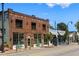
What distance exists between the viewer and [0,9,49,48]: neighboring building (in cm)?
4020

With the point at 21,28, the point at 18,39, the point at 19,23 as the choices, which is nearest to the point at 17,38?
the point at 18,39

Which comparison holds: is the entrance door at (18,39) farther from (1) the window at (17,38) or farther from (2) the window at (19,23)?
(2) the window at (19,23)

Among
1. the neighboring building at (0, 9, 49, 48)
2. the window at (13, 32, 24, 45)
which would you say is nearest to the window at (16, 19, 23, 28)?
the neighboring building at (0, 9, 49, 48)

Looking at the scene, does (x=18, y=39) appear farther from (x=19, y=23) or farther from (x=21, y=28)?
(x=19, y=23)

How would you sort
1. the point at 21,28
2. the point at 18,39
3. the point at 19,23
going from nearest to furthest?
the point at 18,39 → the point at 21,28 → the point at 19,23

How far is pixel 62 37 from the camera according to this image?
41969 millimetres

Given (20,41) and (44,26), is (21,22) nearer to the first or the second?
(20,41)

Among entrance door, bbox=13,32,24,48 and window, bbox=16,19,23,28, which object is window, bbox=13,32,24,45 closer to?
entrance door, bbox=13,32,24,48

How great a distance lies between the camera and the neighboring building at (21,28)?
4020 centimetres

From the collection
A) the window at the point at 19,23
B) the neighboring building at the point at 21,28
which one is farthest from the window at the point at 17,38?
the window at the point at 19,23

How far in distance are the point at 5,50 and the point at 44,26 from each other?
18.2 ft

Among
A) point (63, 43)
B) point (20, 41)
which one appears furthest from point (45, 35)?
point (63, 43)

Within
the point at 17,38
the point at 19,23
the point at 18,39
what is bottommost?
the point at 18,39

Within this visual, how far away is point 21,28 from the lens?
43250mm
